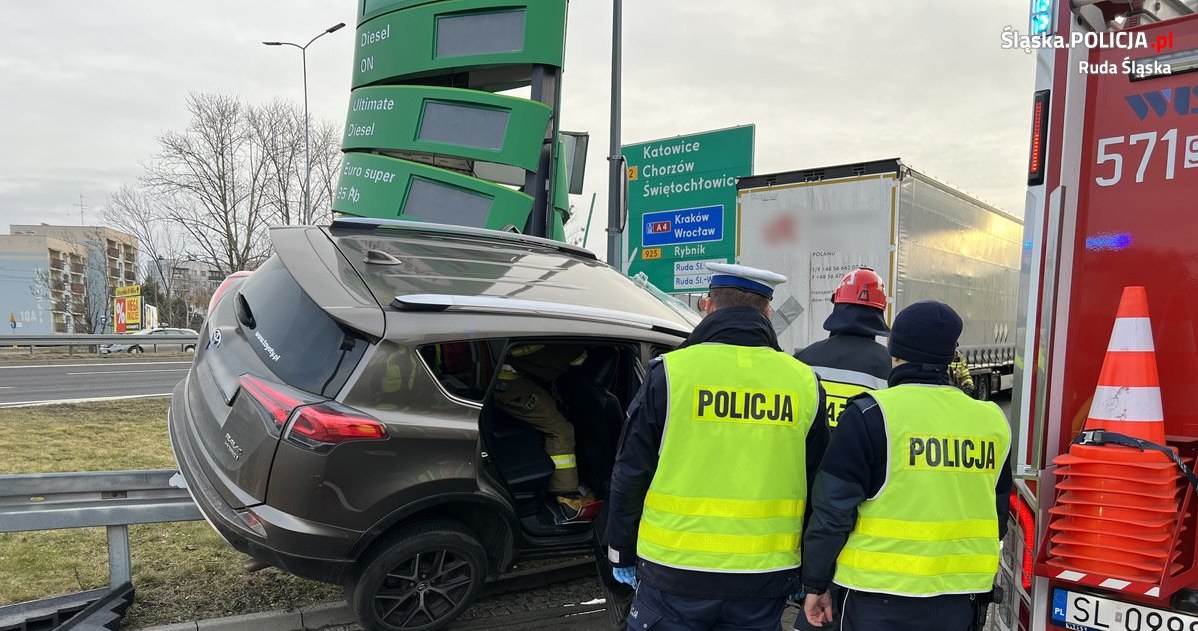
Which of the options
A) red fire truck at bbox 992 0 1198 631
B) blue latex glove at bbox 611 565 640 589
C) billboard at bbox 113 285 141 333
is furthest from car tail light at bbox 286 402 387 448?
billboard at bbox 113 285 141 333

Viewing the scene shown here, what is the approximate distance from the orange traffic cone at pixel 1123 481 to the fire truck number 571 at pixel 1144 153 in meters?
0.38

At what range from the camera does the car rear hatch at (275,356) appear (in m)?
3.07

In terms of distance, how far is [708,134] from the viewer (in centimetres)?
1238

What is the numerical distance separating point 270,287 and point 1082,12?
357cm

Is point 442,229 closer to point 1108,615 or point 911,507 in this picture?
point 911,507

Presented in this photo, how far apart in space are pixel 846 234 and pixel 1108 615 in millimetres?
8735

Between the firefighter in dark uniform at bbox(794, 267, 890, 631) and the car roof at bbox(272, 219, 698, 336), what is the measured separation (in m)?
0.89

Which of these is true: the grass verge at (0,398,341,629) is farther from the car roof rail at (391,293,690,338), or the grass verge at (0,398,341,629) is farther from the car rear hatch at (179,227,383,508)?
the car roof rail at (391,293,690,338)

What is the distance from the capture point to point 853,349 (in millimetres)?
3410

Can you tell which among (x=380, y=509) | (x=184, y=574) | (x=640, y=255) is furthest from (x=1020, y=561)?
(x=640, y=255)

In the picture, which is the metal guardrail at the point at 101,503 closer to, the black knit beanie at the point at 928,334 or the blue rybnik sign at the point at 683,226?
the black knit beanie at the point at 928,334

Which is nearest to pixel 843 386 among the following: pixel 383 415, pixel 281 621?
pixel 383 415

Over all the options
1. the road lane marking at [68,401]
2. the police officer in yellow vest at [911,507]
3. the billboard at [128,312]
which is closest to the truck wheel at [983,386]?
the police officer in yellow vest at [911,507]

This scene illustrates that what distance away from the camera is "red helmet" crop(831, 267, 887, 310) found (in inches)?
138
